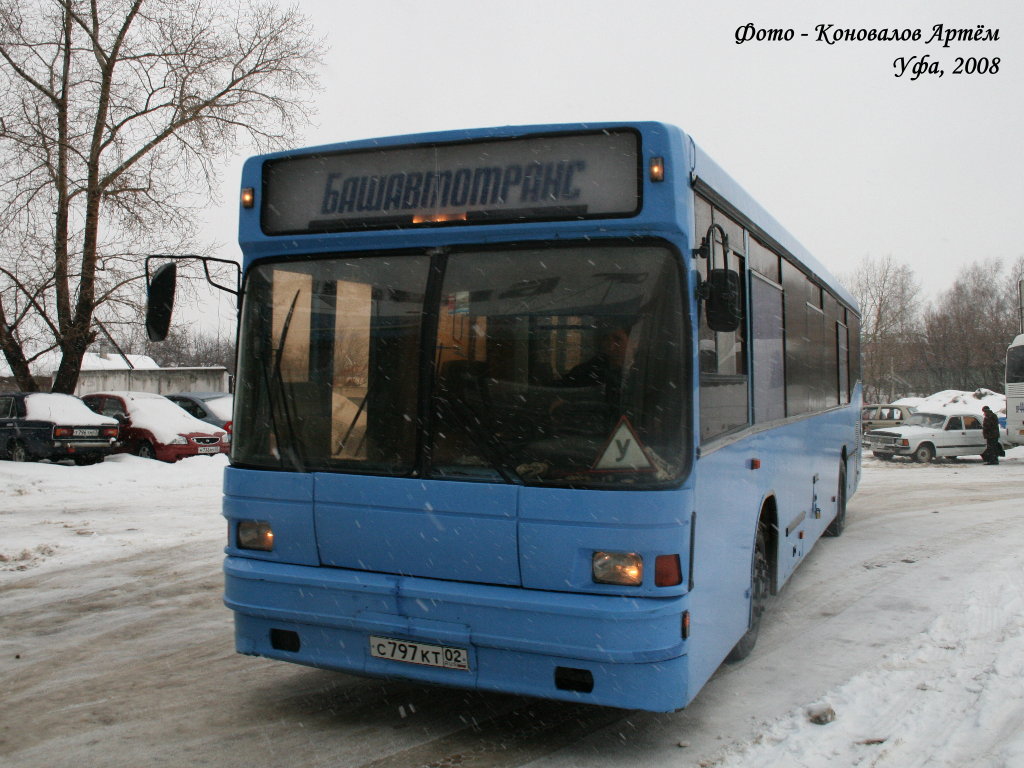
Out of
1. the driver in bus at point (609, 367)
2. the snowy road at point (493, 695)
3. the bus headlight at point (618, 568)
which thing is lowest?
the snowy road at point (493, 695)

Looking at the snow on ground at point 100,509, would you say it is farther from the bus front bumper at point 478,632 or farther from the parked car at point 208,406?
the bus front bumper at point 478,632

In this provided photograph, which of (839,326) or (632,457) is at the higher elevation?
(839,326)

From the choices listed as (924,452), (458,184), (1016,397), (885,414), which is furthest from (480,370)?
(885,414)

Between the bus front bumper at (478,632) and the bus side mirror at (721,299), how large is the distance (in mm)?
1262

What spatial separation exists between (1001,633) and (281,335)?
519 cm

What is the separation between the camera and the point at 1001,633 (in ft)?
21.3

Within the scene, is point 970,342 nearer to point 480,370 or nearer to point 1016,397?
point 1016,397

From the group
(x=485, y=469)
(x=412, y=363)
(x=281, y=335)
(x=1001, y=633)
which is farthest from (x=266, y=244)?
(x=1001, y=633)

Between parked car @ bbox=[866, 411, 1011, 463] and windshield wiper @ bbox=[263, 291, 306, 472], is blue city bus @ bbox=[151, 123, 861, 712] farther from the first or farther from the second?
parked car @ bbox=[866, 411, 1011, 463]

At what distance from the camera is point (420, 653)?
4434 millimetres

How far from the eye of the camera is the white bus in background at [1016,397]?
28172 millimetres

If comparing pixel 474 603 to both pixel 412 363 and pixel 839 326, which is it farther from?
pixel 839 326

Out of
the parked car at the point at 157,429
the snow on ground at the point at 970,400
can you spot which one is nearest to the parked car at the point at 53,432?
the parked car at the point at 157,429

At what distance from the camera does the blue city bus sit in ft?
13.6
